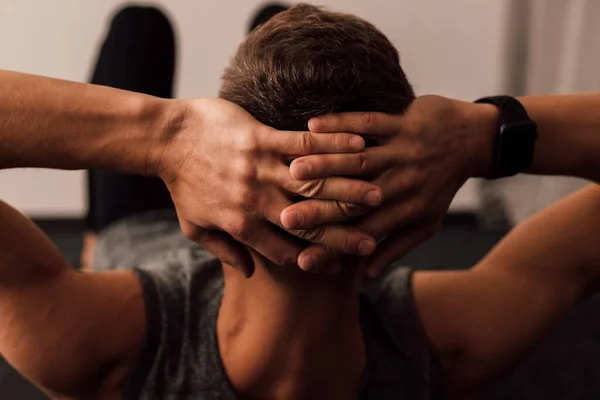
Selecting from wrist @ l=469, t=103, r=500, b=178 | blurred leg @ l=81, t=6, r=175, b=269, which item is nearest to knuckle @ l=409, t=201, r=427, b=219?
wrist @ l=469, t=103, r=500, b=178

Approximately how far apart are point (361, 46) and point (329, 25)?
0.14 ft

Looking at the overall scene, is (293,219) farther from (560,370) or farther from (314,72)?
(560,370)

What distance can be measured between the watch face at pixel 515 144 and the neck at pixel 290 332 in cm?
23

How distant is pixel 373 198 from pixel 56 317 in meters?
0.43

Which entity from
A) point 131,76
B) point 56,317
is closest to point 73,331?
point 56,317

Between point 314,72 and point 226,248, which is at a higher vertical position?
point 314,72

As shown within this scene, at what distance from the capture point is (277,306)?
28.7 inches

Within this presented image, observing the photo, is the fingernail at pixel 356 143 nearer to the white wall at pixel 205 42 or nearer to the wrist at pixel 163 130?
the wrist at pixel 163 130

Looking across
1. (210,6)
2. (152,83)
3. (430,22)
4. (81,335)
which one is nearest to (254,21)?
(152,83)

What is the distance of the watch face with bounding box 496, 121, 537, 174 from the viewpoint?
745mm

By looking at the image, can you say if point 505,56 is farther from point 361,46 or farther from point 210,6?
point 361,46

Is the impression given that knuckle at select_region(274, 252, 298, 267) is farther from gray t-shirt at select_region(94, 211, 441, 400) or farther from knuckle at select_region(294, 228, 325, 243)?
gray t-shirt at select_region(94, 211, 441, 400)

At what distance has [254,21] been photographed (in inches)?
66.0

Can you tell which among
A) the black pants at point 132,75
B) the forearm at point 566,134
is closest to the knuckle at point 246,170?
the forearm at point 566,134
